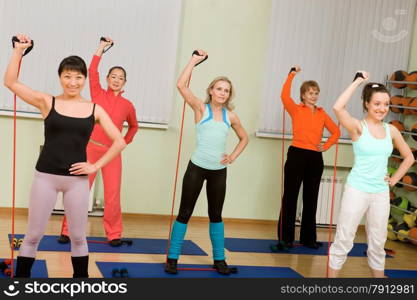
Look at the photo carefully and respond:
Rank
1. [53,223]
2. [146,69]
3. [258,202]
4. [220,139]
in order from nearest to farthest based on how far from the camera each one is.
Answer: [220,139]
[53,223]
[146,69]
[258,202]

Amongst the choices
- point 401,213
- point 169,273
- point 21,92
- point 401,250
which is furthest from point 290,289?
point 401,213

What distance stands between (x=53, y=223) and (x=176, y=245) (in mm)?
1687

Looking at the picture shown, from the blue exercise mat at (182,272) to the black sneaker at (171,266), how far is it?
30mm

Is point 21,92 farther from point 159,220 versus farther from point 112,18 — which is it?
point 159,220

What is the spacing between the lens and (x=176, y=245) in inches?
172

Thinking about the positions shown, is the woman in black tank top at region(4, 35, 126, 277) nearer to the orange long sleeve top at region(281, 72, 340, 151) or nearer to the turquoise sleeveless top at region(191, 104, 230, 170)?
the turquoise sleeveless top at region(191, 104, 230, 170)

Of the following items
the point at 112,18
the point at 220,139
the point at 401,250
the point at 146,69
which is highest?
the point at 112,18

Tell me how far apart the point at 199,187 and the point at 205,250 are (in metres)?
1.01

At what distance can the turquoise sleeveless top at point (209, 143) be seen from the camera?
13.9 feet

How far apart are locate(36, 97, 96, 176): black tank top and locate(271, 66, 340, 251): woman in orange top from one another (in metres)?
2.53

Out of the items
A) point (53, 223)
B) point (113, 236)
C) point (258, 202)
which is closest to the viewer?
point (113, 236)

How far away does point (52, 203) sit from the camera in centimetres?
323

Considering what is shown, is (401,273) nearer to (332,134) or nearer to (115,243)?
(332,134)

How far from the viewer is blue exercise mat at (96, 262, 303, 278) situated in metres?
4.25
